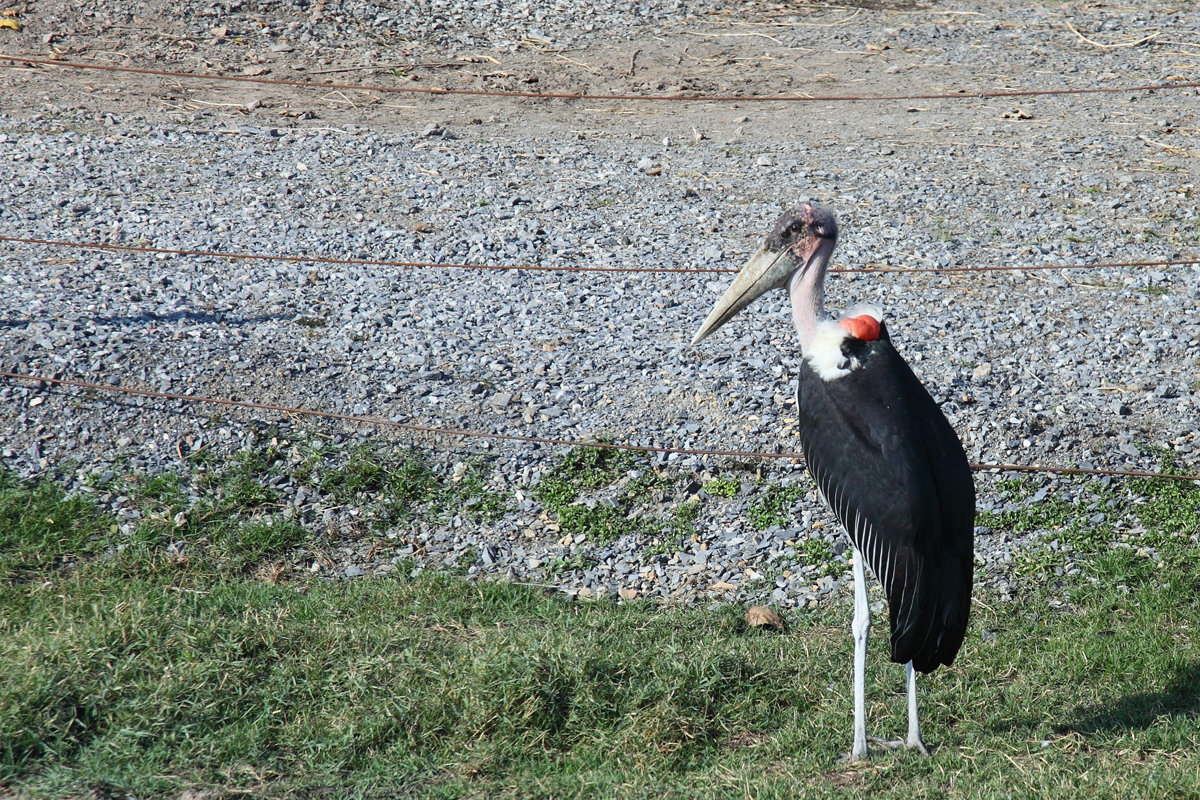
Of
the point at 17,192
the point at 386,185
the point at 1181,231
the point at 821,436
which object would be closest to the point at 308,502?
the point at 821,436

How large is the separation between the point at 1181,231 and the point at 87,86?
7.42m

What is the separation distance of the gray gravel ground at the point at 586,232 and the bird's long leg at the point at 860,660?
0.74m

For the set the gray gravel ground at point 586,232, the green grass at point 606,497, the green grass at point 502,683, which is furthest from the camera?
the gray gravel ground at point 586,232

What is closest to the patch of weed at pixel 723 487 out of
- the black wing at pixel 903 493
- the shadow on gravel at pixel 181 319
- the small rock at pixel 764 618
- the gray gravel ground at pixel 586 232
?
the gray gravel ground at pixel 586 232

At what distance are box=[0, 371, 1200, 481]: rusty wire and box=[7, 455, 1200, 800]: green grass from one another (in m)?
0.35

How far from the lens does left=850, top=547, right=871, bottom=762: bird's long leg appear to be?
3.23m

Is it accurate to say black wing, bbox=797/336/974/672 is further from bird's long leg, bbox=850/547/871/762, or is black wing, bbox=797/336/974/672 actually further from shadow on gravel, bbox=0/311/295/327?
shadow on gravel, bbox=0/311/295/327

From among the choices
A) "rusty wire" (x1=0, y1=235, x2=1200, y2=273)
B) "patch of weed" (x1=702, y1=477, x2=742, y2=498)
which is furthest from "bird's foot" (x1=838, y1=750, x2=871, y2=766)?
"rusty wire" (x1=0, y1=235, x2=1200, y2=273)

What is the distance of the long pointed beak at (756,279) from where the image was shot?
3.53m

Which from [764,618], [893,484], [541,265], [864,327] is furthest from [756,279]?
[541,265]

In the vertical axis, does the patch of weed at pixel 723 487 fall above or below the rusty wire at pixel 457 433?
below

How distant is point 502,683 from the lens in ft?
10.8

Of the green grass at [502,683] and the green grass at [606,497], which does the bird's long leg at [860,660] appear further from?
the green grass at [606,497]

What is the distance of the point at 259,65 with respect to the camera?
29.7 feet
